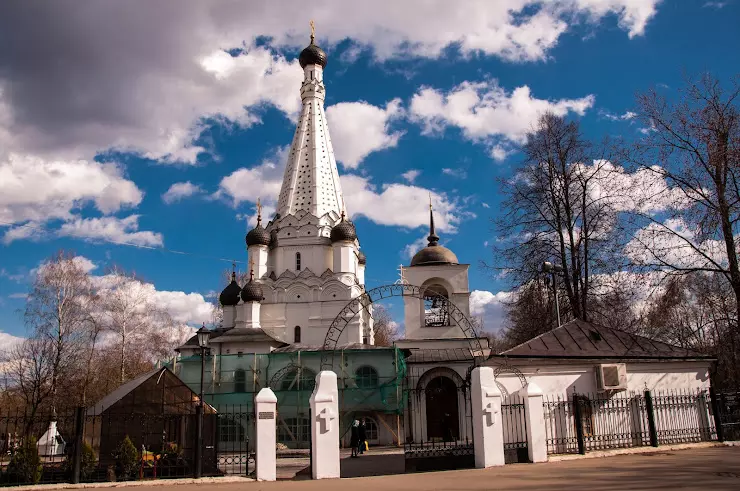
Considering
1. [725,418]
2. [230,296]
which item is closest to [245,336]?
[230,296]

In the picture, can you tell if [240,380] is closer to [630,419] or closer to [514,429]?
[514,429]

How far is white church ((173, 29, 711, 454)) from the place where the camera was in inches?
567

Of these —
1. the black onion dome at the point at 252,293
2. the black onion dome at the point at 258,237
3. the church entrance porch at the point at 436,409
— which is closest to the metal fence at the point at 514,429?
the church entrance porch at the point at 436,409

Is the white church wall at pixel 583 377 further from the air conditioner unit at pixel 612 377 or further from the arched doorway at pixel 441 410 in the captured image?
the arched doorway at pixel 441 410

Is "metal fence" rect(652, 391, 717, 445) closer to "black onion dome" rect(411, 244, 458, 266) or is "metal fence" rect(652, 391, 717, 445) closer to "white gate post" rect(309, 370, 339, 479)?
"white gate post" rect(309, 370, 339, 479)

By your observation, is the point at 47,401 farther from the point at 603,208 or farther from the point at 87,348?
the point at 603,208

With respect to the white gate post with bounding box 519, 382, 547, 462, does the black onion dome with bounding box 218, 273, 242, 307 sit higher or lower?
higher

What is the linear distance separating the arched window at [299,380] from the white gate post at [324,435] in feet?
41.1

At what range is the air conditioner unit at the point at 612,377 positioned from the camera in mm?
13625

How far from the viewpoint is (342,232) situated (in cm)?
3306

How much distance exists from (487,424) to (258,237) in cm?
2474

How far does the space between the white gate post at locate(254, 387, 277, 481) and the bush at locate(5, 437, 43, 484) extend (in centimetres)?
389

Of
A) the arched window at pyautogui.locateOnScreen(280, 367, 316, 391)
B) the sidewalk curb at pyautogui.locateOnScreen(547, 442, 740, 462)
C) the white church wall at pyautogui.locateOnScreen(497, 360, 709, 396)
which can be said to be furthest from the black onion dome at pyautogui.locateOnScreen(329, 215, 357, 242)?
the sidewalk curb at pyautogui.locateOnScreen(547, 442, 740, 462)

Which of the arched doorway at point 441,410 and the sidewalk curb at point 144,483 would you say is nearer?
the sidewalk curb at point 144,483
